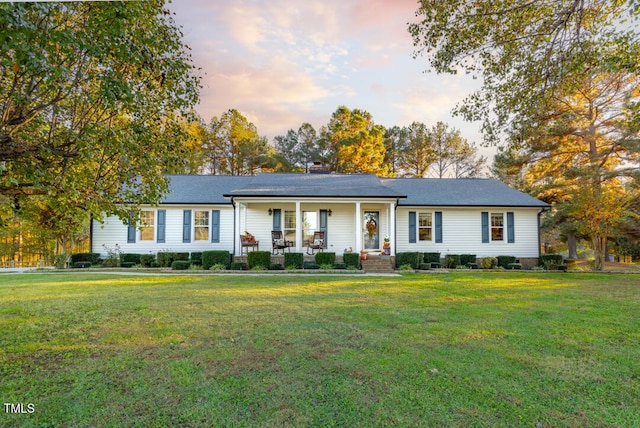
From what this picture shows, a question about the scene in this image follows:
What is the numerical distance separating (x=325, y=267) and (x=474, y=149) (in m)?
24.6

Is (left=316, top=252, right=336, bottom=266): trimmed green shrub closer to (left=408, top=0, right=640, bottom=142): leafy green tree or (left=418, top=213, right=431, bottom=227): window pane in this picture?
(left=418, top=213, right=431, bottom=227): window pane

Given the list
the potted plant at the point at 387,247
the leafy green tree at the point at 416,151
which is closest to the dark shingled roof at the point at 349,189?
the potted plant at the point at 387,247

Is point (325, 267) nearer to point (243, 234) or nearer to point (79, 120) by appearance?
point (243, 234)

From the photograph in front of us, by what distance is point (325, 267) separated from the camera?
481 inches

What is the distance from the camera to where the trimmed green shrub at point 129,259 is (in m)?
13.9

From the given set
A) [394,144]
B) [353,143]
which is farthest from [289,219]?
[394,144]

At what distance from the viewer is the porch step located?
1254 centimetres

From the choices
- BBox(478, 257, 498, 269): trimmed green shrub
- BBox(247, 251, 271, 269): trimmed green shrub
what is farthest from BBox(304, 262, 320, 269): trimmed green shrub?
BBox(478, 257, 498, 269): trimmed green shrub

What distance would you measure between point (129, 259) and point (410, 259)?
40.3 feet

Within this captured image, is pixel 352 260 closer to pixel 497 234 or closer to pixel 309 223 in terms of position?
pixel 309 223

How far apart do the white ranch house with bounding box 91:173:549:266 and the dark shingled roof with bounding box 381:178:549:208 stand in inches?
3.6

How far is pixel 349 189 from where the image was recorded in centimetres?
1410

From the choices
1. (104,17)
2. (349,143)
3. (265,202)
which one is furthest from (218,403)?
(349,143)

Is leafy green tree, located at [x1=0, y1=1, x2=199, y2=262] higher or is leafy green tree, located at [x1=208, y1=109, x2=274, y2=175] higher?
leafy green tree, located at [x1=208, y1=109, x2=274, y2=175]
